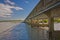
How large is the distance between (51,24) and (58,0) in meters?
8.06

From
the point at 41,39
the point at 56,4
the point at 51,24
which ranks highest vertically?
the point at 56,4

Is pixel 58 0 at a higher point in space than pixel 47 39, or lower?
higher

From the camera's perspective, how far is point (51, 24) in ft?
57.7

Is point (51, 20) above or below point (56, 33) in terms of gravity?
above

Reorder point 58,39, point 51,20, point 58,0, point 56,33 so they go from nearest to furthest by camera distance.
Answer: point 58,0
point 58,39
point 56,33
point 51,20

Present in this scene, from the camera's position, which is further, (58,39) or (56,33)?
(56,33)

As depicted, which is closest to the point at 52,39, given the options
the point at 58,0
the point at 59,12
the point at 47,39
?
the point at 47,39

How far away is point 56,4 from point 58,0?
384mm

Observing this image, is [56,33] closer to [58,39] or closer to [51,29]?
[51,29]

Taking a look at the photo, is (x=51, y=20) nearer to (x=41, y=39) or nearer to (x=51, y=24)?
(x=51, y=24)

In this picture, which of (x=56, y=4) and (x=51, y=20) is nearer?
(x=56, y=4)

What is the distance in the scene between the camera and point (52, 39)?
1377 centimetres

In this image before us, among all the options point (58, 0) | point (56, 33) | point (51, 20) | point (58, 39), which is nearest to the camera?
point (58, 0)

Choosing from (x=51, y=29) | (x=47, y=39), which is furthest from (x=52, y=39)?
(x=51, y=29)
